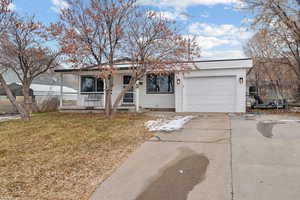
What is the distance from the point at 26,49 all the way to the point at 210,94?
1051 centimetres

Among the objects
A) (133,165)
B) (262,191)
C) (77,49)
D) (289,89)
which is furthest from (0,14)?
(289,89)

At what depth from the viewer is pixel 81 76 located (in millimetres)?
14578

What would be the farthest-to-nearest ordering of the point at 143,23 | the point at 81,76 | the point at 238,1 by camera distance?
the point at 81,76
the point at 238,1
the point at 143,23

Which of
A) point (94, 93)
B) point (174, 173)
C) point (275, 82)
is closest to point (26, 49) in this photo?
point (94, 93)

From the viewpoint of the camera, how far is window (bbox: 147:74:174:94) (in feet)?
44.2

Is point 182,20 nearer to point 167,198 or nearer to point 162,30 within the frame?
point 162,30

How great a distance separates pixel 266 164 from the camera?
384cm

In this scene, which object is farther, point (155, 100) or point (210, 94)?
point (155, 100)

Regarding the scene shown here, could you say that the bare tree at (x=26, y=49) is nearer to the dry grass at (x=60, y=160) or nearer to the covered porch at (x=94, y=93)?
the covered porch at (x=94, y=93)

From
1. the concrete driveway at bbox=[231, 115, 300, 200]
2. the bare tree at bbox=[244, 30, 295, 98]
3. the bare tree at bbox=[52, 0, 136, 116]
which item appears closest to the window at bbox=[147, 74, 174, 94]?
the bare tree at bbox=[52, 0, 136, 116]

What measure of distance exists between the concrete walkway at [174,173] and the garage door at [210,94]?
266 inches

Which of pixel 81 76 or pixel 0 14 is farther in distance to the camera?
pixel 81 76

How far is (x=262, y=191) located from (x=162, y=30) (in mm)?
7654

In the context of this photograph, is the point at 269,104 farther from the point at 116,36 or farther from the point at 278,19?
the point at 116,36
